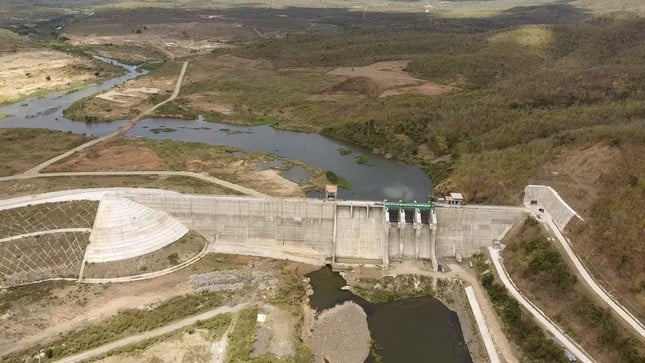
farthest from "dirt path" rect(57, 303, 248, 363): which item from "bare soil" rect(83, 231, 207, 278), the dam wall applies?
the dam wall

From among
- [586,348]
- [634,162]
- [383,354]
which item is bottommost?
[383,354]

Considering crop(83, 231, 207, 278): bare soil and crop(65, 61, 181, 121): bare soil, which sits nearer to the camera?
crop(83, 231, 207, 278): bare soil

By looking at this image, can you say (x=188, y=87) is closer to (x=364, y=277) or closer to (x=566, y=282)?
(x=364, y=277)

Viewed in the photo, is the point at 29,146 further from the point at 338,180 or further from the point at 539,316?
the point at 539,316

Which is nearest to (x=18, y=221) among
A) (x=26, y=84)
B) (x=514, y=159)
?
(x=514, y=159)

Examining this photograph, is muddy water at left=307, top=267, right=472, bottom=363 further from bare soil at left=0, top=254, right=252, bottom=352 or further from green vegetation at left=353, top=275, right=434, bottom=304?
bare soil at left=0, top=254, right=252, bottom=352
